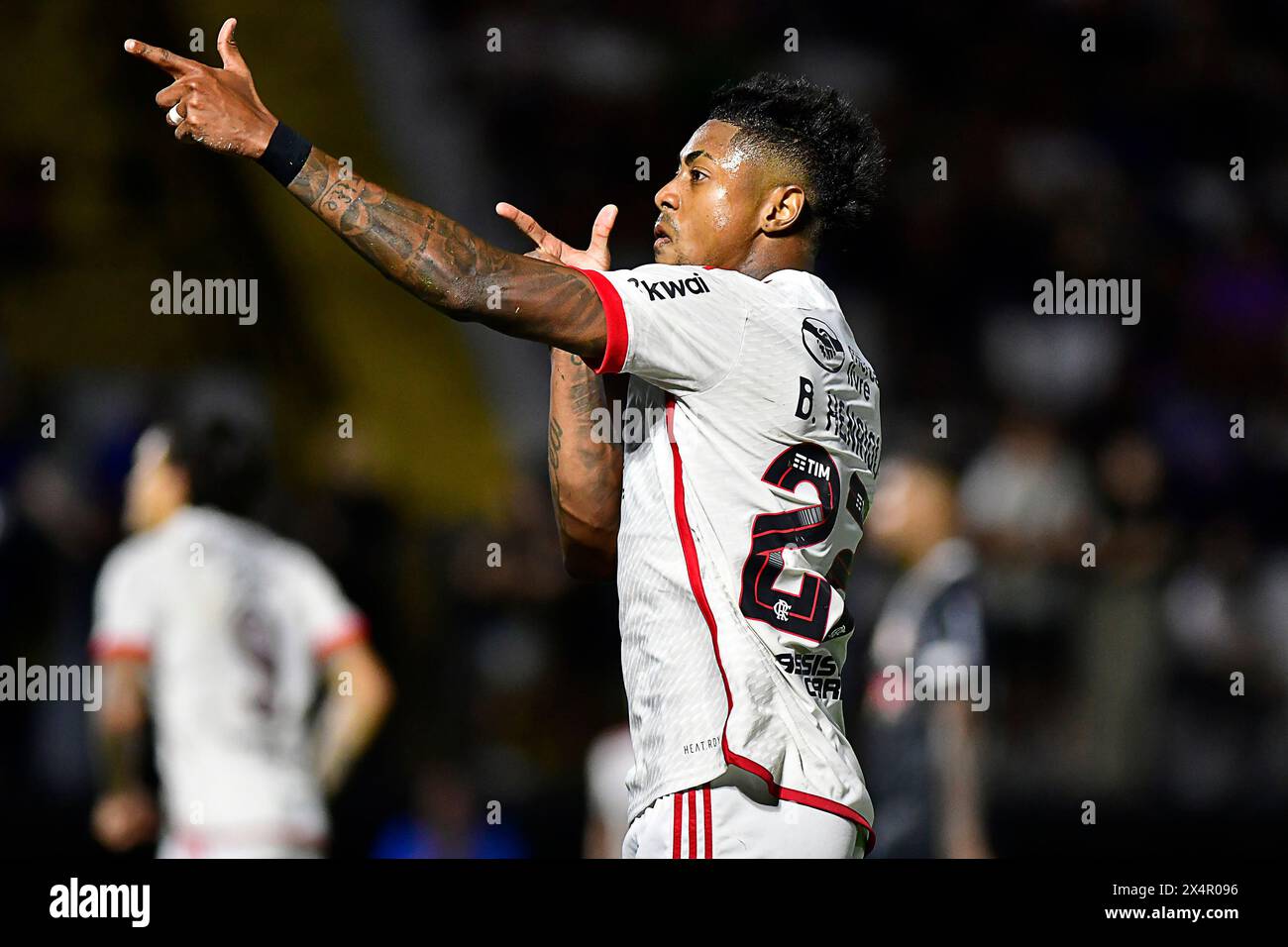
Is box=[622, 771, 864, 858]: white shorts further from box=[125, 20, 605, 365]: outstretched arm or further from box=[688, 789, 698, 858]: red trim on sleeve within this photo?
box=[125, 20, 605, 365]: outstretched arm

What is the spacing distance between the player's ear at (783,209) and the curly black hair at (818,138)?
1.4 inches

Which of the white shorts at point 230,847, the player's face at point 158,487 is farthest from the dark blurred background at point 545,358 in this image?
the player's face at point 158,487

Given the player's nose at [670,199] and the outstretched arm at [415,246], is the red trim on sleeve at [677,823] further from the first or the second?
the player's nose at [670,199]

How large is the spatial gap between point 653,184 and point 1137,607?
15.3ft

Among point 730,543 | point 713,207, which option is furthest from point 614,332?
point 713,207

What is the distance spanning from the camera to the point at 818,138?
376 centimetres

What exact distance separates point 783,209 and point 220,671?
3556 millimetres

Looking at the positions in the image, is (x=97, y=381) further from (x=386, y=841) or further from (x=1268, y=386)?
(x=1268, y=386)

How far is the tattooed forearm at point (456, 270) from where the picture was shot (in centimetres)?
317

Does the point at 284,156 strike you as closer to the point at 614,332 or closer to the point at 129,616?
the point at 614,332

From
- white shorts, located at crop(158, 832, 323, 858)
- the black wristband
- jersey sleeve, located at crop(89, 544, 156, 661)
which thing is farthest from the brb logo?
jersey sleeve, located at crop(89, 544, 156, 661)

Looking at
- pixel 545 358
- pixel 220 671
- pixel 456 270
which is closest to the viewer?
pixel 456 270

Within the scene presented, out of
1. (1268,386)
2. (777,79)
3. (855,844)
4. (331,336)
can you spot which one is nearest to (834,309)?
(777,79)

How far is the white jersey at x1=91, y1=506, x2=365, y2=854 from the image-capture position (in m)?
6.28
